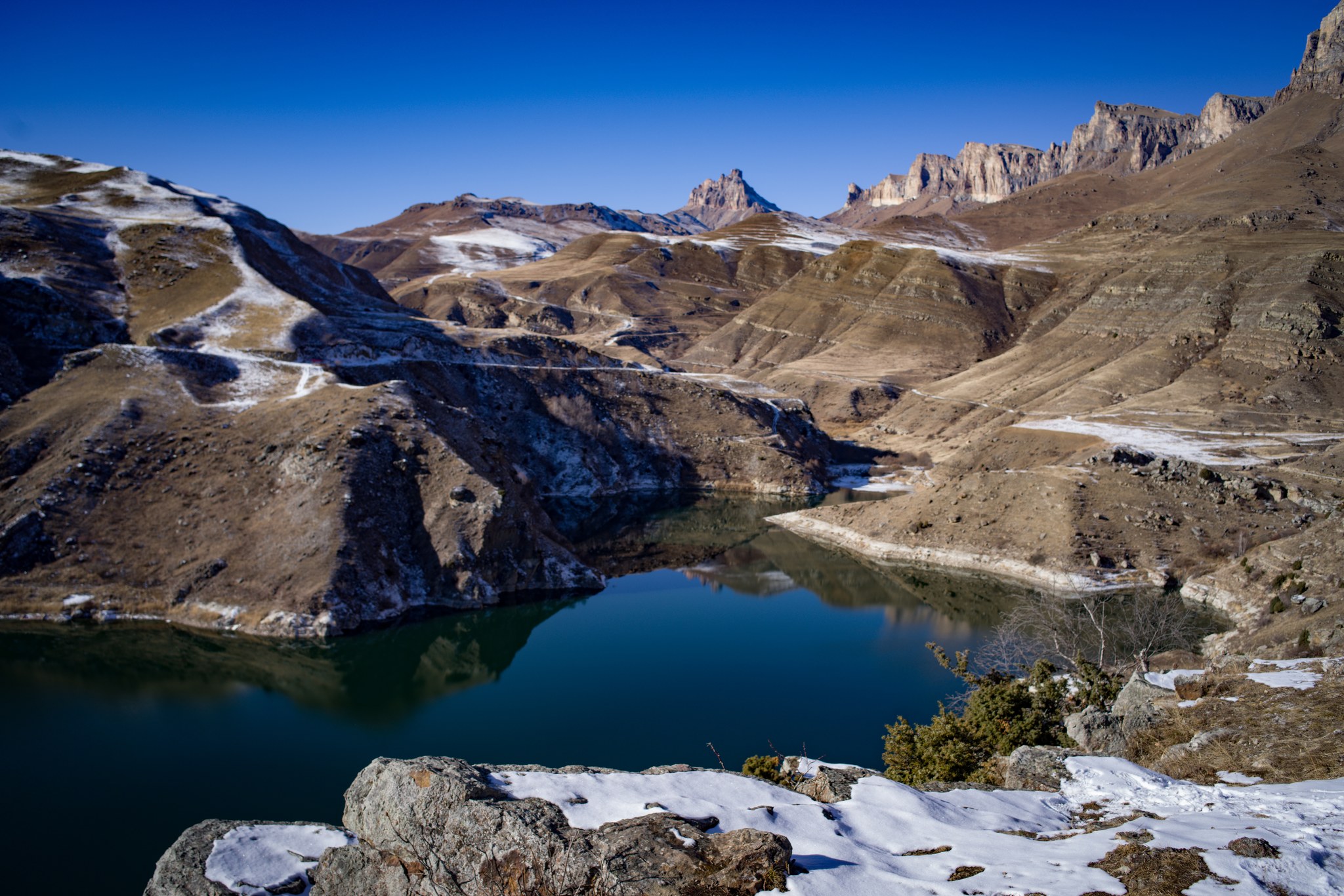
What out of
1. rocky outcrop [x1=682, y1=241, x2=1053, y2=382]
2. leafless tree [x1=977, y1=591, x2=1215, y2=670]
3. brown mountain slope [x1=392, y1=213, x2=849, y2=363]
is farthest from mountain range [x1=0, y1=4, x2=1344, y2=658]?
brown mountain slope [x1=392, y1=213, x2=849, y2=363]

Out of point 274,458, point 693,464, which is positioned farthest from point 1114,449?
point 274,458

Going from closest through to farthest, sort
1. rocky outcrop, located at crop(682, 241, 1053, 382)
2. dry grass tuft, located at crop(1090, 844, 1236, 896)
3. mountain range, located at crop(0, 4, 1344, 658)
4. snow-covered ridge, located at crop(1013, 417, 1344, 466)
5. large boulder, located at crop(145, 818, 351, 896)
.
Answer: dry grass tuft, located at crop(1090, 844, 1236, 896)
large boulder, located at crop(145, 818, 351, 896)
mountain range, located at crop(0, 4, 1344, 658)
snow-covered ridge, located at crop(1013, 417, 1344, 466)
rocky outcrop, located at crop(682, 241, 1053, 382)

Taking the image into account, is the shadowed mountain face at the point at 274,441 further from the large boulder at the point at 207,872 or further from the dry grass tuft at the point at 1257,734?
the dry grass tuft at the point at 1257,734

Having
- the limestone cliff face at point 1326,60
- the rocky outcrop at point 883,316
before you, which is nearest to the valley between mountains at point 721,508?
the rocky outcrop at point 883,316

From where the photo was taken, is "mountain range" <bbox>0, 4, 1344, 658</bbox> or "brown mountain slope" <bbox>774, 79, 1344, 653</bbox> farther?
"brown mountain slope" <bbox>774, 79, 1344, 653</bbox>

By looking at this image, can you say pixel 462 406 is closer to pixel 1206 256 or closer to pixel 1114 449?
pixel 1114 449

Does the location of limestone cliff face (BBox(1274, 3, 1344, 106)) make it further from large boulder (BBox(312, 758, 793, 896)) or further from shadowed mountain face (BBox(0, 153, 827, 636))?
large boulder (BBox(312, 758, 793, 896))

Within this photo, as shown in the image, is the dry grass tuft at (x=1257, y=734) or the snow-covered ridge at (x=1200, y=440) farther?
the snow-covered ridge at (x=1200, y=440)
